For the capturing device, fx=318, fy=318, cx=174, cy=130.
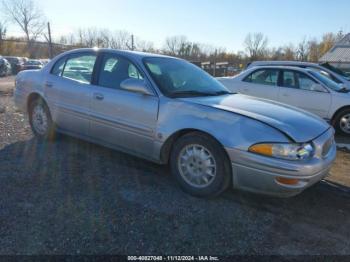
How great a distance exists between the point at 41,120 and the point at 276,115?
3679 mm

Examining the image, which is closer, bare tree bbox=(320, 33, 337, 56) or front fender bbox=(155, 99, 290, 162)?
front fender bbox=(155, 99, 290, 162)

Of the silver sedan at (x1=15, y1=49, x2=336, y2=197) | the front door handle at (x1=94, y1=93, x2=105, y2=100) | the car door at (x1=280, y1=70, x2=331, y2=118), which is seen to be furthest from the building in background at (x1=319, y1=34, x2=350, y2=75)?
the front door handle at (x1=94, y1=93, x2=105, y2=100)

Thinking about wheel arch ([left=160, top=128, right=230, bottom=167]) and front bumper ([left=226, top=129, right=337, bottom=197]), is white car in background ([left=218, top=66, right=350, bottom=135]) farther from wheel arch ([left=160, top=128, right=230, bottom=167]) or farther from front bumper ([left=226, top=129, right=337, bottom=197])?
wheel arch ([left=160, top=128, right=230, bottom=167])

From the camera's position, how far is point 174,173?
3.63m

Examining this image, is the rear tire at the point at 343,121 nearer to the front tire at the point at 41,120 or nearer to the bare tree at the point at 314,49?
the front tire at the point at 41,120

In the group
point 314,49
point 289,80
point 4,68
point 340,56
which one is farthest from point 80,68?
point 314,49

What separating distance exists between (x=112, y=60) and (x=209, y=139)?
6.04ft

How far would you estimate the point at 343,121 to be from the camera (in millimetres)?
7105

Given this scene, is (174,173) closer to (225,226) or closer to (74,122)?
(225,226)

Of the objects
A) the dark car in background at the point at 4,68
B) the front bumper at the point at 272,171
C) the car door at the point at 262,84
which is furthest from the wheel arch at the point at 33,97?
the dark car in background at the point at 4,68

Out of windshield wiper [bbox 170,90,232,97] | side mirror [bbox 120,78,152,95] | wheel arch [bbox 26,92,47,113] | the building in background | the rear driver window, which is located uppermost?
the building in background

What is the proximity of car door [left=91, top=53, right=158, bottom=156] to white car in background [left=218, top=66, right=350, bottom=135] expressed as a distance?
15.6 feet

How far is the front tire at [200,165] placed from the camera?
10.7 ft

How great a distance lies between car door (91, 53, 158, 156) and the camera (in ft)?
12.2
